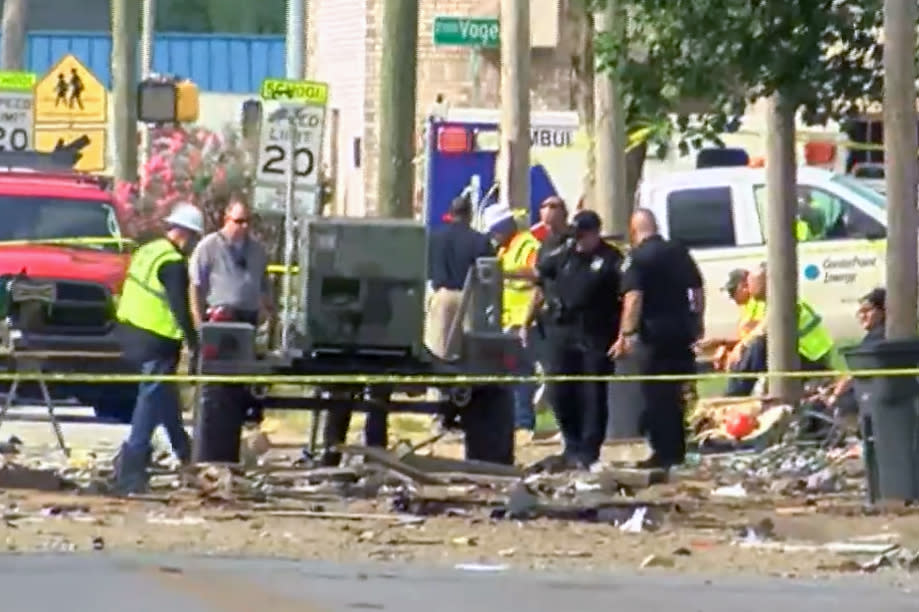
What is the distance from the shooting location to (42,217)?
24.9 m

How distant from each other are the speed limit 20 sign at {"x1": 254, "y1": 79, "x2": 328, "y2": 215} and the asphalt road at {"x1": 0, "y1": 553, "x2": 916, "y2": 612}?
10036mm

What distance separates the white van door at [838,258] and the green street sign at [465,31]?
521 cm

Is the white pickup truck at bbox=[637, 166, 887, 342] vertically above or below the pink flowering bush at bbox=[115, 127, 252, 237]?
below

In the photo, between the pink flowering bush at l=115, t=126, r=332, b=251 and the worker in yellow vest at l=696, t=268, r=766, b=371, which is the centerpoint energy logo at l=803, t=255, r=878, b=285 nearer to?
the worker in yellow vest at l=696, t=268, r=766, b=371

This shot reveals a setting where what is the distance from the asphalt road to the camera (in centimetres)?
1236

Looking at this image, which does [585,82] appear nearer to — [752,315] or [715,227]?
[715,227]

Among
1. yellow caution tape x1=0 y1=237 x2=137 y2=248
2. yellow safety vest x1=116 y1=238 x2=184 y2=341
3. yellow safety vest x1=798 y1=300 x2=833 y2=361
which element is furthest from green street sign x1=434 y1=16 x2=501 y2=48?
yellow safety vest x1=116 y1=238 x2=184 y2=341

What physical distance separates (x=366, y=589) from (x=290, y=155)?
11.2 m

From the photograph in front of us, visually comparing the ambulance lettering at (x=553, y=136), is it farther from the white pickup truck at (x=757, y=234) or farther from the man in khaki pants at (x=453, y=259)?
the man in khaki pants at (x=453, y=259)

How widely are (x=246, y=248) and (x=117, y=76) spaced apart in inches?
559

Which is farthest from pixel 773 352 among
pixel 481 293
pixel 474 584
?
pixel 474 584

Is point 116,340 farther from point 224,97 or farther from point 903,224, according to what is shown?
point 224,97

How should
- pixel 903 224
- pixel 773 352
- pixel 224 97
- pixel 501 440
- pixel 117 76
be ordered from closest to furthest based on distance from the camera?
1. pixel 903 224
2. pixel 501 440
3. pixel 773 352
4. pixel 117 76
5. pixel 224 97

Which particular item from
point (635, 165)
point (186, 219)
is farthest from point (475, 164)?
point (186, 219)
